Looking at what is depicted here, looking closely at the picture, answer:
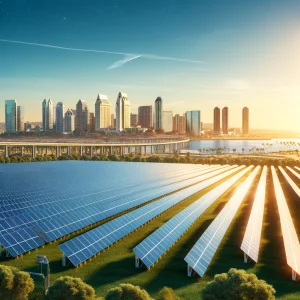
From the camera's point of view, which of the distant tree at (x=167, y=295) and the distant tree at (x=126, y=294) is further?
the distant tree at (x=167, y=295)

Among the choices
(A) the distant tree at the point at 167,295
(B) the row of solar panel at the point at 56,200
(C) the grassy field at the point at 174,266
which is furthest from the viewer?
(B) the row of solar panel at the point at 56,200

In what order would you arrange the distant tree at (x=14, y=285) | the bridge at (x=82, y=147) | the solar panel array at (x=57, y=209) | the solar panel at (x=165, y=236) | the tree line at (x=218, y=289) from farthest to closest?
the bridge at (x=82, y=147), the solar panel array at (x=57, y=209), the solar panel at (x=165, y=236), the distant tree at (x=14, y=285), the tree line at (x=218, y=289)

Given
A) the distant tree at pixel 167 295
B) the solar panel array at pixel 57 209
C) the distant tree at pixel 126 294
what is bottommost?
the distant tree at pixel 167 295

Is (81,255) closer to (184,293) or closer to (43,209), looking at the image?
(184,293)

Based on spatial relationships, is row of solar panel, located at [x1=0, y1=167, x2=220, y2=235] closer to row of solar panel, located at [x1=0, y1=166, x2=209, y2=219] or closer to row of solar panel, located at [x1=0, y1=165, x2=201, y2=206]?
row of solar panel, located at [x1=0, y1=166, x2=209, y2=219]

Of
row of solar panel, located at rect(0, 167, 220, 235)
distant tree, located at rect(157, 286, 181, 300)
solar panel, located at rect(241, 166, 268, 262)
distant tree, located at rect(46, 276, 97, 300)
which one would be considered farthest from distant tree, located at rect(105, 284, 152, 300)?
row of solar panel, located at rect(0, 167, 220, 235)

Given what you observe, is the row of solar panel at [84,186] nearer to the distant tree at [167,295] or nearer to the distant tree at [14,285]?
the distant tree at [14,285]

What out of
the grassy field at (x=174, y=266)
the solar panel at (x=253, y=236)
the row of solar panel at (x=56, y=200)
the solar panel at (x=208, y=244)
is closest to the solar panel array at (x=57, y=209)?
the row of solar panel at (x=56, y=200)

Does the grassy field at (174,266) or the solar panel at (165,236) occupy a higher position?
the solar panel at (165,236)
